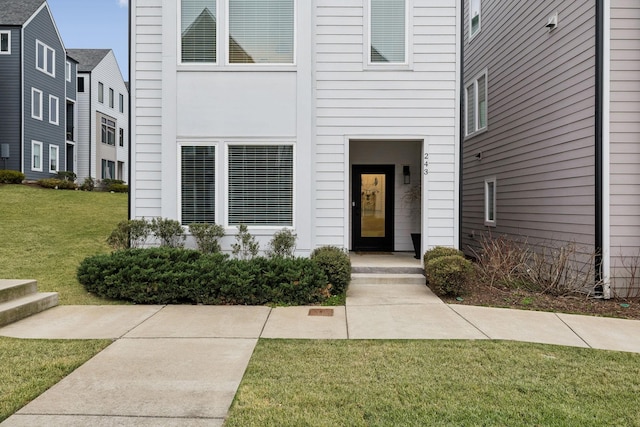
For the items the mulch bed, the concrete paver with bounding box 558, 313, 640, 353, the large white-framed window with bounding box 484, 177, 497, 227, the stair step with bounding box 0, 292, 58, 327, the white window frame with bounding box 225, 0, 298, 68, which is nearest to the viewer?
the concrete paver with bounding box 558, 313, 640, 353

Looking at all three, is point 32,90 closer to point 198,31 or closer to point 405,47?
point 198,31

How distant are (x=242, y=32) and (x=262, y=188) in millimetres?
2877

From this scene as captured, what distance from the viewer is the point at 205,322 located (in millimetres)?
5508

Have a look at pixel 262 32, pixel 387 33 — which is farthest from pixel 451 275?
pixel 262 32

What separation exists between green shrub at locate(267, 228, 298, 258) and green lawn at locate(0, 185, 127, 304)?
2.72 metres

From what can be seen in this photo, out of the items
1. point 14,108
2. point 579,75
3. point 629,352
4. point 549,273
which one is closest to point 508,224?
point 549,273

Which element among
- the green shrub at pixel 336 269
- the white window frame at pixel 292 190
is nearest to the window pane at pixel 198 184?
the white window frame at pixel 292 190

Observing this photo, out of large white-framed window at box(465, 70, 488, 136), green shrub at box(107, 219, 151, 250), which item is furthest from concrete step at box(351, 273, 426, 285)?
large white-framed window at box(465, 70, 488, 136)

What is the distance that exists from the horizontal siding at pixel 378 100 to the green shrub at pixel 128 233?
3115mm

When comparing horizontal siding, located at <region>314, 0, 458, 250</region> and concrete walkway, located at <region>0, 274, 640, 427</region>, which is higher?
horizontal siding, located at <region>314, 0, 458, 250</region>

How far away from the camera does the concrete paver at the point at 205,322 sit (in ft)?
16.4

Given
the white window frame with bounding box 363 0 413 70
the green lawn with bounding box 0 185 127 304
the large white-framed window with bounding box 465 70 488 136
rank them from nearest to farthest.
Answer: the green lawn with bounding box 0 185 127 304
the white window frame with bounding box 363 0 413 70
the large white-framed window with bounding box 465 70 488 136

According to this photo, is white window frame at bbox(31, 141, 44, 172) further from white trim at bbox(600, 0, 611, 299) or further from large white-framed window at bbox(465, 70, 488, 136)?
white trim at bbox(600, 0, 611, 299)

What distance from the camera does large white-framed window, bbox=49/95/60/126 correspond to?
22.3 m
